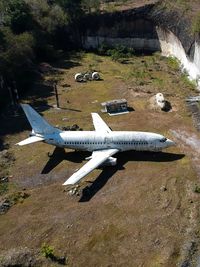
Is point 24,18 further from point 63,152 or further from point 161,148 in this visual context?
point 161,148

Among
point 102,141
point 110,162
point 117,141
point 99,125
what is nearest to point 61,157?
point 102,141

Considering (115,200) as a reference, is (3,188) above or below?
above

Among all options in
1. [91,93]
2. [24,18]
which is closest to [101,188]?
[91,93]

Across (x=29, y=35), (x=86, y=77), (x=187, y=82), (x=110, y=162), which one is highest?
(x=29, y=35)

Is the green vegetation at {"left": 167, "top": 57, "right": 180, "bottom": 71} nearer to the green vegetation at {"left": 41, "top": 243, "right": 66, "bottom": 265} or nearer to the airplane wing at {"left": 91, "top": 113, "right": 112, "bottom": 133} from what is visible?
the airplane wing at {"left": 91, "top": 113, "right": 112, "bottom": 133}

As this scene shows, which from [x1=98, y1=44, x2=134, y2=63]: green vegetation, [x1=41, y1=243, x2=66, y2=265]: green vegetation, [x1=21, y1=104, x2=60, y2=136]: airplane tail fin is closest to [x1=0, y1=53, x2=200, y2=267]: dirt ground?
[x1=41, y1=243, x2=66, y2=265]: green vegetation

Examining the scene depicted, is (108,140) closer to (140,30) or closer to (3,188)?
(3,188)
